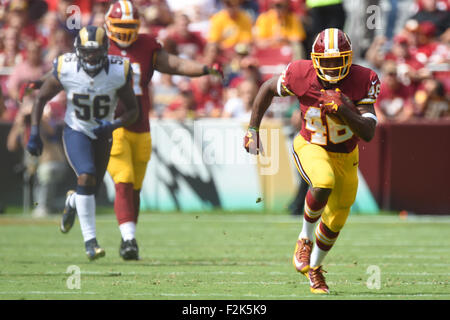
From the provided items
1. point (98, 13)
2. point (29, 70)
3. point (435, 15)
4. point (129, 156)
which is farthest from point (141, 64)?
point (435, 15)

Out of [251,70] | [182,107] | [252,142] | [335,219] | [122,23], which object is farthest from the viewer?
[182,107]

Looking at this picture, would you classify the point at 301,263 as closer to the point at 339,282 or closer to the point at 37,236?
the point at 339,282

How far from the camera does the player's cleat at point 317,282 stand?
21.0 feet

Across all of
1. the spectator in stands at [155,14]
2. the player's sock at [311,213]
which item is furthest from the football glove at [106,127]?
the spectator in stands at [155,14]

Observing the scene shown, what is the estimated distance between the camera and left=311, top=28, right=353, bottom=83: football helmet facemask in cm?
653

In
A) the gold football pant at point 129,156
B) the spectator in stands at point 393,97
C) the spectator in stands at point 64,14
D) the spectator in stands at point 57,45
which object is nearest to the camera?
the gold football pant at point 129,156

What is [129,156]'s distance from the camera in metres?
8.66

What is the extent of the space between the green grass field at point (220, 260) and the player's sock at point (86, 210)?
0.29 metres

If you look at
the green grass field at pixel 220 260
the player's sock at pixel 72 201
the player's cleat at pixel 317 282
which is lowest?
the green grass field at pixel 220 260

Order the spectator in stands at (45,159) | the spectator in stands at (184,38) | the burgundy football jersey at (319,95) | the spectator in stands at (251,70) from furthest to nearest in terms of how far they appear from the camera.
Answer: the spectator in stands at (184,38) < the spectator in stands at (251,70) < the spectator in stands at (45,159) < the burgundy football jersey at (319,95)

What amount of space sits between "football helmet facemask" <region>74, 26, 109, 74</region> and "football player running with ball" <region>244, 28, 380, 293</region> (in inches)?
76.2

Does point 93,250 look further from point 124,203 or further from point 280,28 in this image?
point 280,28

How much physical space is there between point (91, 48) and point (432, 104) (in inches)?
250

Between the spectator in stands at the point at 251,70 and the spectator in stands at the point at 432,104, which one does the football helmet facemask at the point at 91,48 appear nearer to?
the spectator in stands at the point at 251,70
